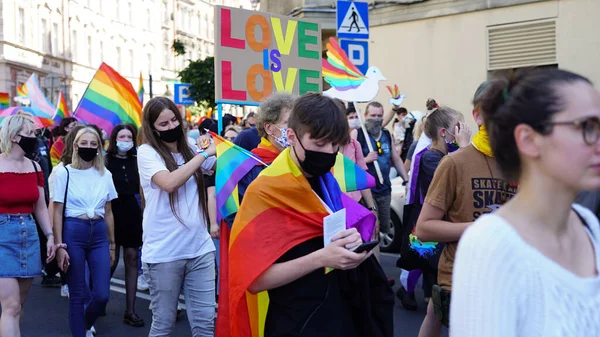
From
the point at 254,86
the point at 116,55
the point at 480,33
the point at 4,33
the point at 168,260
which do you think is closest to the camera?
the point at 168,260

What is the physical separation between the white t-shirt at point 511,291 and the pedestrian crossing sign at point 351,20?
8541 millimetres

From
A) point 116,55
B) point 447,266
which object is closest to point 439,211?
point 447,266

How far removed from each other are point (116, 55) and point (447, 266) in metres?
64.8

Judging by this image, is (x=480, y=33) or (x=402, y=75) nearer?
(x=480, y=33)

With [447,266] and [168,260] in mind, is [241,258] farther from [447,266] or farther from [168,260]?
[168,260]

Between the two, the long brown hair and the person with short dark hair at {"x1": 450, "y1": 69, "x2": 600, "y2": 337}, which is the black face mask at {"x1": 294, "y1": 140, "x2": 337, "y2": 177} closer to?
the person with short dark hair at {"x1": 450, "y1": 69, "x2": 600, "y2": 337}

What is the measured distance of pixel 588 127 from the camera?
178 cm

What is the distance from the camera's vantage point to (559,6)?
13961 mm

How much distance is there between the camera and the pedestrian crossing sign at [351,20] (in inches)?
401

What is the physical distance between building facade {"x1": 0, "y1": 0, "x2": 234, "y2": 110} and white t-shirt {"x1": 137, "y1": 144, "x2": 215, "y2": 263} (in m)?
27.3

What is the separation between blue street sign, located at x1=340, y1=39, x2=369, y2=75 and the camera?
1012 cm

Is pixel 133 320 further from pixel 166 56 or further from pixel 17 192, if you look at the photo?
pixel 166 56

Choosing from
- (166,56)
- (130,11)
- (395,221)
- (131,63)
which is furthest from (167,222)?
(166,56)

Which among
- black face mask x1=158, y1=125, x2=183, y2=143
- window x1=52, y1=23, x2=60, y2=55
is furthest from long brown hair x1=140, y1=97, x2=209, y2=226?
window x1=52, y1=23, x2=60, y2=55
